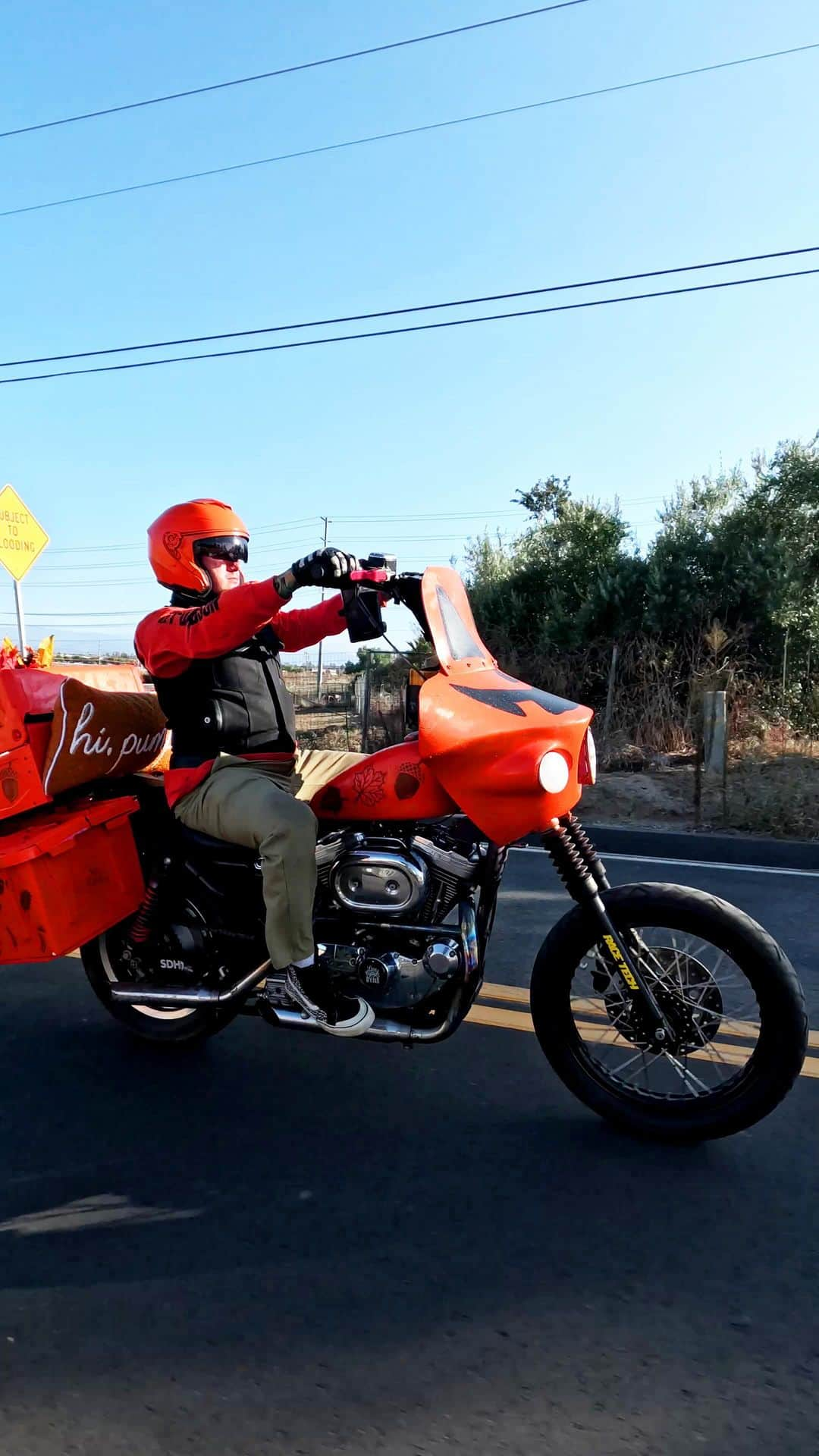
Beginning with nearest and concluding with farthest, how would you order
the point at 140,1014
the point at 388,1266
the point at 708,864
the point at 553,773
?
the point at 388,1266
the point at 553,773
the point at 140,1014
the point at 708,864

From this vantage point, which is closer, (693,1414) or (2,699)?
(693,1414)

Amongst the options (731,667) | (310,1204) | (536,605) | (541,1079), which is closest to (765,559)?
(731,667)

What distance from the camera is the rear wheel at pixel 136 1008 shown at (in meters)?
3.88

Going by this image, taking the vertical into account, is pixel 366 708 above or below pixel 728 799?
above

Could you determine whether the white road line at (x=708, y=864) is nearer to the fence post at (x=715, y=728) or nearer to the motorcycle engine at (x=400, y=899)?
the fence post at (x=715, y=728)

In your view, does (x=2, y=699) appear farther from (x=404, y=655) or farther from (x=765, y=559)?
(x=765, y=559)

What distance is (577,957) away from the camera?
321cm

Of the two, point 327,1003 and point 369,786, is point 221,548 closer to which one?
point 369,786

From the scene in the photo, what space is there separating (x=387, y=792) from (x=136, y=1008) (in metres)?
1.54

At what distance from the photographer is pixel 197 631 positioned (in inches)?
130

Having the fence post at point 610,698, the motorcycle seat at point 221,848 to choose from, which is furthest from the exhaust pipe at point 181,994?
the fence post at point 610,698

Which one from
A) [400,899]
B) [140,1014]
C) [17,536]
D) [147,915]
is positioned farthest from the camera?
[17,536]

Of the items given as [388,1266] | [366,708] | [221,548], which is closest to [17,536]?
[366,708]

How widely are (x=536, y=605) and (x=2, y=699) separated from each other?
16141 mm
